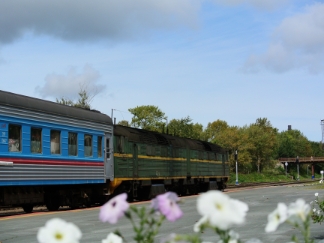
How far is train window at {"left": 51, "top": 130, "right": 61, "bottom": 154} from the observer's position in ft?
Answer: 61.0

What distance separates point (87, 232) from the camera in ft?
40.5

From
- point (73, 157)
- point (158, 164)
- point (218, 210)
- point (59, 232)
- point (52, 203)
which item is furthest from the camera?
point (158, 164)

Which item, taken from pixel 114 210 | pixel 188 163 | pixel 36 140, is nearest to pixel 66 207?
pixel 36 140

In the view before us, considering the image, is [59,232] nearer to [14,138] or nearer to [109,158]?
[14,138]

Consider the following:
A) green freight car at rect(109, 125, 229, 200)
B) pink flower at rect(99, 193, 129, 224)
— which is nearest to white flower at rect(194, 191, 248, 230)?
pink flower at rect(99, 193, 129, 224)

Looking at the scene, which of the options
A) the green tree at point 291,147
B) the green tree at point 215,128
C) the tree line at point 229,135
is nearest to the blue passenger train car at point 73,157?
the tree line at point 229,135

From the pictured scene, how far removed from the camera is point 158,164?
2825 cm

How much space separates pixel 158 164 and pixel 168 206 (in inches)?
1012

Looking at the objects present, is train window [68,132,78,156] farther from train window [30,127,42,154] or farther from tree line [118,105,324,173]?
tree line [118,105,324,173]

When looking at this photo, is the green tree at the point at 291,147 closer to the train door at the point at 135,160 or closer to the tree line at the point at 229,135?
the tree line at the point at 229,135

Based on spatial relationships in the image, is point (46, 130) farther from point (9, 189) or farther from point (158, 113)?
point (158, 113)

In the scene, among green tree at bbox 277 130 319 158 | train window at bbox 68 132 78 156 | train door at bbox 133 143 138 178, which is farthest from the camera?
green tree at bbox 277 130 319 158

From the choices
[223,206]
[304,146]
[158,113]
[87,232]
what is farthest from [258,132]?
[223,206]

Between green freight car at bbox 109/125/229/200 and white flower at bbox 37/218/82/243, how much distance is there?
67.8 ft
